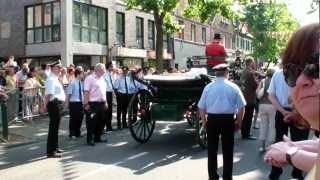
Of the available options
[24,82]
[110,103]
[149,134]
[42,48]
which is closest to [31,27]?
[42,48]

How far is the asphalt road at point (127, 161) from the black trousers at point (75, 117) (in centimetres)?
38

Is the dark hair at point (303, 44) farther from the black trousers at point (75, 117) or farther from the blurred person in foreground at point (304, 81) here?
the black trousers at point (75, 117)

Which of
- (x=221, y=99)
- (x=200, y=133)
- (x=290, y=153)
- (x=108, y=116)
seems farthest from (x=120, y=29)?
(x=290, y=153)

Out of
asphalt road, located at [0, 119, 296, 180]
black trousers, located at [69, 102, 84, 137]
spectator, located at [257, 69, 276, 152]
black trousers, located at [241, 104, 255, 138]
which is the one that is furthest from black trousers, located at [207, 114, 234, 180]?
black trousers, located at [69, 102, 84, 137]

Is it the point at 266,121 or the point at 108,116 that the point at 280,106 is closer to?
the point at 266,121

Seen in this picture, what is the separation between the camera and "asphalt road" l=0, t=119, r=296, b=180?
27.8ft

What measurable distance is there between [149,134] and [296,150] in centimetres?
937

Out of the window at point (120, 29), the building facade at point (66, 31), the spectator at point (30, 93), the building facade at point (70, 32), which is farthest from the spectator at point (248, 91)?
the window at point (120, 29)

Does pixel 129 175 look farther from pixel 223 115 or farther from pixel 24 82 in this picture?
pixel 24 82

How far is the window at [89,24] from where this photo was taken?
2717 centimetres

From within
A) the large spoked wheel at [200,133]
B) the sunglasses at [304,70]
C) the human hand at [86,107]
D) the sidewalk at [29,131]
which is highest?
the sunglasses at [304,70]

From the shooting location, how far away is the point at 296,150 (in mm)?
2656

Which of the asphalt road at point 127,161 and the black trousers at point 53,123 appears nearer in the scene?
the asphalt road at point 127,161

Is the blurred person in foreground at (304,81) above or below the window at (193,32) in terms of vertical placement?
below
